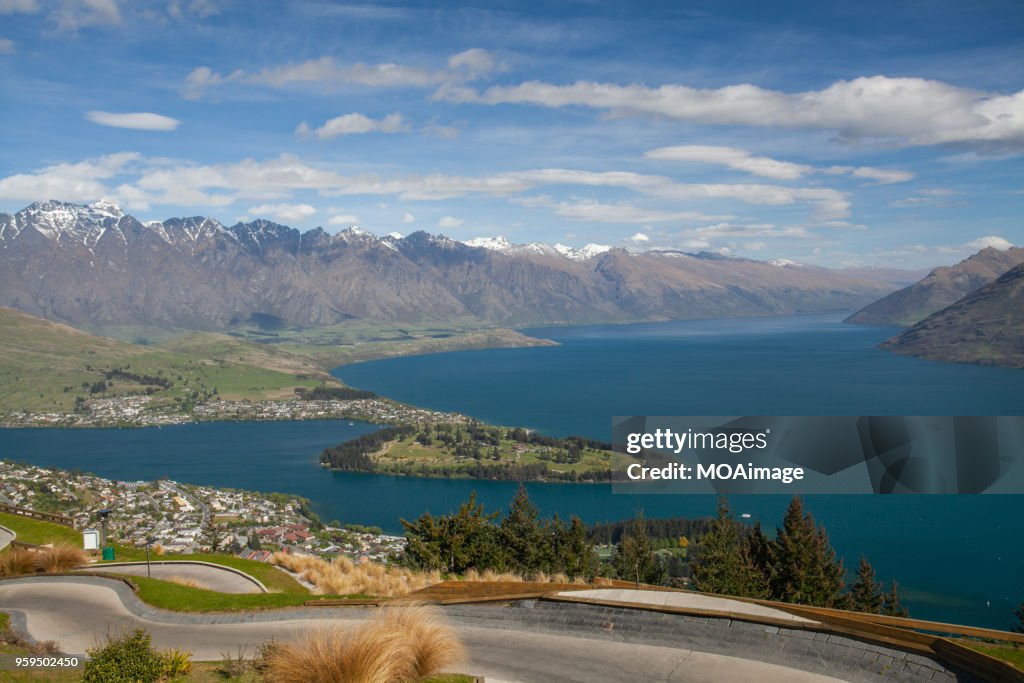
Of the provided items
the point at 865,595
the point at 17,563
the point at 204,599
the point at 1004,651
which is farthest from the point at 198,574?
the point at 865,595

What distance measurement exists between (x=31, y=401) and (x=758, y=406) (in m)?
141

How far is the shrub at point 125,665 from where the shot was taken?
957 centimetres

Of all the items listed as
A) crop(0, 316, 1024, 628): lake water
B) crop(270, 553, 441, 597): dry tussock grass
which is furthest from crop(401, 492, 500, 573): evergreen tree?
crop(0, 316, 1024, 628): lake water

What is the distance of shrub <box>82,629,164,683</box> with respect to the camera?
9570 millimetres

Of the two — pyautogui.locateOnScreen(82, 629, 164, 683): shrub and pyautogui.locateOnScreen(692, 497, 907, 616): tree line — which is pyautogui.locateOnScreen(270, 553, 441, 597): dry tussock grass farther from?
pyautogui.locateOnScreen(692, 497, 907, 616): tree line

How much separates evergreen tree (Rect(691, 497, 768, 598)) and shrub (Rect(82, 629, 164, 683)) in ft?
73.3

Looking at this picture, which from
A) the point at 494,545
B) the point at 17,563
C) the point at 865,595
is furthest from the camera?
the point at 865,595

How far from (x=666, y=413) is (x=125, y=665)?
4288 inches

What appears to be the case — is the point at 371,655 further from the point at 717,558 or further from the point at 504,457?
the point at 504,457

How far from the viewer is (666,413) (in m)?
115

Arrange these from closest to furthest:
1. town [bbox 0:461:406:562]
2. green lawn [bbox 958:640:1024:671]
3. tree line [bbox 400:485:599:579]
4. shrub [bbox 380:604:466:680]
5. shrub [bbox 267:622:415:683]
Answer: shrub [bbox 267:622:415:683] < green lawn [bbox 958:640:1024:671] < shrub [bbox 380:604:466:680] < tree line [bbox 400:485:599:579] < town [bbox 0:461:406:562]

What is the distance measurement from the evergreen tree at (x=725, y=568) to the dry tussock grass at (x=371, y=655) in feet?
65.1

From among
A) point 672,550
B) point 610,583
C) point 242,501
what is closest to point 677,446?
point 672,550

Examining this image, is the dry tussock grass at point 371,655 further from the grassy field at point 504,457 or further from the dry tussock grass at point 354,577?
the grassy field at point 504,457
